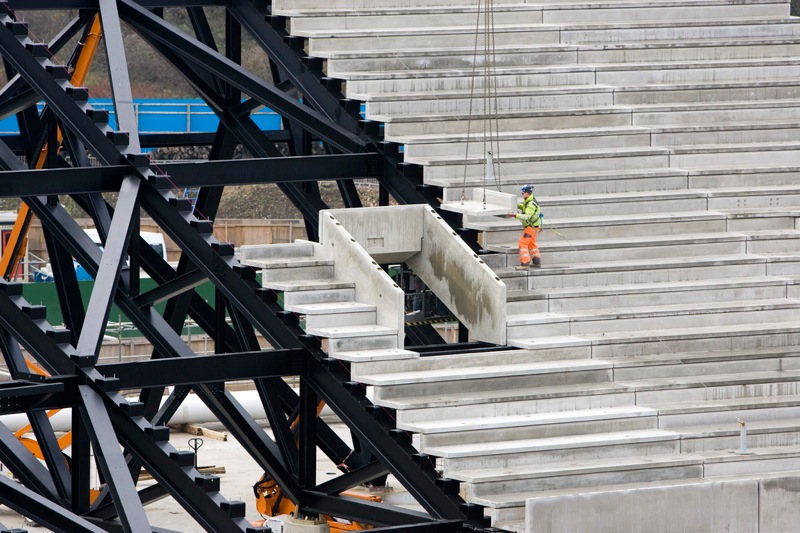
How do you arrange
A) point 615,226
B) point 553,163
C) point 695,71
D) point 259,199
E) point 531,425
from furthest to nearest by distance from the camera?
point 259,199, point 695,71, point 553,163, point 615,226, point 531,425

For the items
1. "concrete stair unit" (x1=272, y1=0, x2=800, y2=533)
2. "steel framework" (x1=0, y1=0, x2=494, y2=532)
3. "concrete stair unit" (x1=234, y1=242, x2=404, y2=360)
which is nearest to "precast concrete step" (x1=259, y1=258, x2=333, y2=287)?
"concrete stair unit" (x1=234, y1=242, x2=404, y2=360)

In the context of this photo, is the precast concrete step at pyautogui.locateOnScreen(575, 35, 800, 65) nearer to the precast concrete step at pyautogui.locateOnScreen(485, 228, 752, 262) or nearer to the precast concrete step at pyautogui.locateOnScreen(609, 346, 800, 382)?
the precast concrete step at pyautogui.locateOnScreen(485, 228, 752, 262)

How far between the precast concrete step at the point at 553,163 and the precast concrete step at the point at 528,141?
0.39 ft

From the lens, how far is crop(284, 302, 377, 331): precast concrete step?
730 inches

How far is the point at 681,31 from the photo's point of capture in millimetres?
23562

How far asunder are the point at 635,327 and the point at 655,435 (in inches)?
71.1

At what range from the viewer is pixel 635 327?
19578 mm

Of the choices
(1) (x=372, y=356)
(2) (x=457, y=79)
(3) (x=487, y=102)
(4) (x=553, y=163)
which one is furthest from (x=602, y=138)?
(1) (x=372, y=356)

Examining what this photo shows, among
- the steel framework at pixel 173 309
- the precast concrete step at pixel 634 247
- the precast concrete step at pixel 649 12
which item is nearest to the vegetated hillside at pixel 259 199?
the precast concrete step at pixel 649 12

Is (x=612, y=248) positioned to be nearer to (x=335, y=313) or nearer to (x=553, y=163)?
(x=553, y=163)

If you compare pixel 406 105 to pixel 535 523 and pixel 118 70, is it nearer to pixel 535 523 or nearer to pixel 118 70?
pixel 118 70

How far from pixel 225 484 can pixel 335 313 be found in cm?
754

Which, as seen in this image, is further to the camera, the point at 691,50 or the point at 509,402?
the point at 691,50

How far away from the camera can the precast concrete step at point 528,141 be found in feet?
68.8
